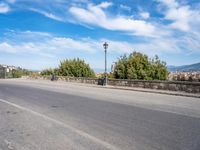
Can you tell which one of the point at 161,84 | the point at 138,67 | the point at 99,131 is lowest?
the point at 99,131

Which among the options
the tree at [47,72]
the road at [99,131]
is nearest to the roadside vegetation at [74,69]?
the tree at [47,72]

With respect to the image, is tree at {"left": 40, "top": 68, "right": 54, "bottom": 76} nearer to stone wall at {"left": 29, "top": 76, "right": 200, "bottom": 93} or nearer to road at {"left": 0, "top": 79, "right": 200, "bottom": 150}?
stone wall at {"left": 29, "top": 76, "right": 200, "bottom": 93}

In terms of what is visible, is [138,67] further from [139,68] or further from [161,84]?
[161,84]

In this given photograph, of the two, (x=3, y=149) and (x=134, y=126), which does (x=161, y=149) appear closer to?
(x=134, y=126)

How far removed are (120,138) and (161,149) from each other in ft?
3.81

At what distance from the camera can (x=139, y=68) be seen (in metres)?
40.5

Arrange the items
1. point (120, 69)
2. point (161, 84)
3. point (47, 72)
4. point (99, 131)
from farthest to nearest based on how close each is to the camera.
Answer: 1. point (47, 72)
2. point (120, 69)
3. point (161, 84)
4. point (99, 131)

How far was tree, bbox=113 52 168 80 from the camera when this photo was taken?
3975cm

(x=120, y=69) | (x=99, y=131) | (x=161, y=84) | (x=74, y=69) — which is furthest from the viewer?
(x=74, y=69)

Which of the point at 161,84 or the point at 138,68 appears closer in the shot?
the point at 161,84

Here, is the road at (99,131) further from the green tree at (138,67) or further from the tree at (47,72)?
the tree at (47,72)

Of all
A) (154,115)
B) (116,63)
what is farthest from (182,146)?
(116,63)

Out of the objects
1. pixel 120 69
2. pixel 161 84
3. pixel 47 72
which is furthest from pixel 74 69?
pixel 161 84

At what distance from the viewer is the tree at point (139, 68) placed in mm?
39750
